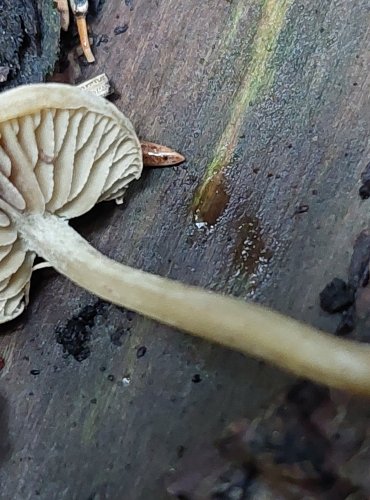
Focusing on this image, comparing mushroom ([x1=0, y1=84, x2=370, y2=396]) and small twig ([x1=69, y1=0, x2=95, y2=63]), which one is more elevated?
small twig ([x1=69, y1=0, x2=95, y2=63])

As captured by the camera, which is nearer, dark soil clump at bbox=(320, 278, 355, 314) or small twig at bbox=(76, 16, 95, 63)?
dark soil clump at bbox=(320, 278, 355, 314)

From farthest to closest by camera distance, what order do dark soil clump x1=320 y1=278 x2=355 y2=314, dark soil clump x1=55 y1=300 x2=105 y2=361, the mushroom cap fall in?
dark soil clump x1=55 y1=300 x2=105 y2=361 < dark soil clump x1=320 y1=278 x2=355 y2=314 < the mushroom cap

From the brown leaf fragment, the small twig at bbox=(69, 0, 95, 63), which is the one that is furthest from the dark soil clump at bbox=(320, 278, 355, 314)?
the small twig at bbox=(69, 0, 95, 63)

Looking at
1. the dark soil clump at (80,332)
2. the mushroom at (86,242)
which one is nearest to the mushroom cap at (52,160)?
the mushroom at (86,242)

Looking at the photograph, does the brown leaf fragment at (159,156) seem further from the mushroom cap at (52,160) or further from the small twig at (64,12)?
the small twig at (64,12)

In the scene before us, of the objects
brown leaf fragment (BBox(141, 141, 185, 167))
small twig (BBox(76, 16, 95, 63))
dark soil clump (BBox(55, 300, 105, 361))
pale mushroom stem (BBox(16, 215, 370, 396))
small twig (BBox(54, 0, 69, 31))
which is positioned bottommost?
dark soil clump (BBox(55, 300, 105, 361))

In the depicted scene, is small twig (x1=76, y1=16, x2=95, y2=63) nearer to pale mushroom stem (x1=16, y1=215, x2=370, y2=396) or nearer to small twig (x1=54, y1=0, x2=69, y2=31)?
Answer: small twig (x1=54, y1=0, x2=69, y2=31)

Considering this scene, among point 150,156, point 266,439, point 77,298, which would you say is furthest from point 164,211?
point 266,439

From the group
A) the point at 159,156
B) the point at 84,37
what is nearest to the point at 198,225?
the point at 159,156
